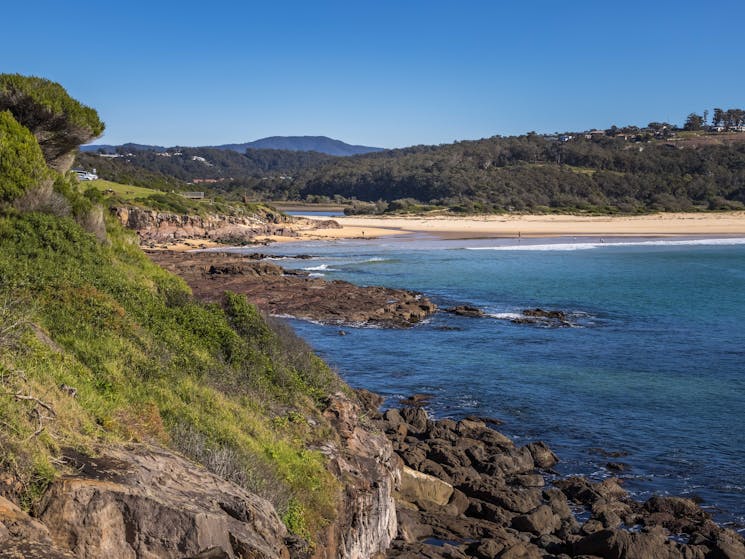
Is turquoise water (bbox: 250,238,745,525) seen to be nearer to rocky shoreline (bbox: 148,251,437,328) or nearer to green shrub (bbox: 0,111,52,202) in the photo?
rocky shoreline (bbox: 148,251,437,328)

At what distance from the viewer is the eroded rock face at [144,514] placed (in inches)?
238

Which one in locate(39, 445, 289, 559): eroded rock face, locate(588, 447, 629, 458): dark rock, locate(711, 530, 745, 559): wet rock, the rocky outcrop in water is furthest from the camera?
the rocky outcrop in water

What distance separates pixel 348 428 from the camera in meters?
12.6

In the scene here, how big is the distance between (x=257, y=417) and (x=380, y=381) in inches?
403

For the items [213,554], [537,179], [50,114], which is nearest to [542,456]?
[213,554]

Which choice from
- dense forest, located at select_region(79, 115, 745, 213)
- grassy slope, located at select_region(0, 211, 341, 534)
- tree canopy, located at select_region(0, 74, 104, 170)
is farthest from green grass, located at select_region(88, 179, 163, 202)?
grassy slope, located at select_region(0, 211, 341, 534)

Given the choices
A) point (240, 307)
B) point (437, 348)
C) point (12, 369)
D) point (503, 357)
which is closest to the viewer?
point (12, 369)

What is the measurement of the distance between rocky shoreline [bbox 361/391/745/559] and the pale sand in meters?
56.1

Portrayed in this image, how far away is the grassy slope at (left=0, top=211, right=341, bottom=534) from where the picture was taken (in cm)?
760

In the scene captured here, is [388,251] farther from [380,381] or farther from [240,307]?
[240,307]

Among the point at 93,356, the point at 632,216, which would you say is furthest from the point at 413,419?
the point at 632,216

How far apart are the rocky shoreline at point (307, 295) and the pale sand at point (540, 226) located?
29632mm

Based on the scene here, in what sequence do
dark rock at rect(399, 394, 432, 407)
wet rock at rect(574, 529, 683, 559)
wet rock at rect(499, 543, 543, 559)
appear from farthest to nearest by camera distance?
1. dark rock at rect(399, 394, 432, 407)
2. wet rock at rect(574, 529, 683, 559)
3. wet rock at rect(499, 543, 543, 559)

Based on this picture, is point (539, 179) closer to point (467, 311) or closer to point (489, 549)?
point (467, 311)
